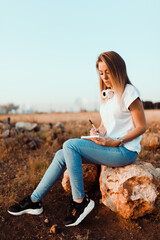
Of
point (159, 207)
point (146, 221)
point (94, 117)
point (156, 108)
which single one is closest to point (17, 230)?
point (146, 221)

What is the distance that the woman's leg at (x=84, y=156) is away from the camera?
2.53 m

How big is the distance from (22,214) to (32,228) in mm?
274

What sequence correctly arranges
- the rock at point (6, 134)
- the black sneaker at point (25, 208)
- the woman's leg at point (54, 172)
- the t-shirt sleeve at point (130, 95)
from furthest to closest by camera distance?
the rock at point (6, 134) < the black sneaker at point (25, 208) < the woman's leg at point (54, 172) < the t-shirt sleeve at point (130, 95)

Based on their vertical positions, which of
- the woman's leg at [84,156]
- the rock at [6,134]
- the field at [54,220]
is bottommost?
the field at [54,220]

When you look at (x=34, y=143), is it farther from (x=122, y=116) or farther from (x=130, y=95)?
(x=130, y=95)

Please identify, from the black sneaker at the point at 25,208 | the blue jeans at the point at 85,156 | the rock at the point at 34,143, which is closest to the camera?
the blue jeans at the point at 85,156

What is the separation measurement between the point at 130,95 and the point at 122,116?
25cm

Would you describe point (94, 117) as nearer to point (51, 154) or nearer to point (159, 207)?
point (51, 154)

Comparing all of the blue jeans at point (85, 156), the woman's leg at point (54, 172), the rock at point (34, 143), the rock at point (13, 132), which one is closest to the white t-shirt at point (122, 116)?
the blue jeans at point (85, 156)

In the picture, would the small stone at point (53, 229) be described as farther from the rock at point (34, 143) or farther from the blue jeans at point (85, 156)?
the rock at point (34, 143)

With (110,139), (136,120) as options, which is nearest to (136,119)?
(136,120)

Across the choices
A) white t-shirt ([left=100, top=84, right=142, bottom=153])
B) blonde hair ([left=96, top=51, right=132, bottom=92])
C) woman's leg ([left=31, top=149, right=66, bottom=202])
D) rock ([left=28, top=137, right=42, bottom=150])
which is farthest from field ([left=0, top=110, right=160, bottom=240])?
blonde hair ([left=96, top=51, right=132, bottom=92])

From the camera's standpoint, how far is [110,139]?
8.32 feet

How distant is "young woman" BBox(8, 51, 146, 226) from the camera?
96.9 inches
